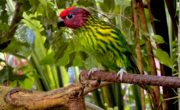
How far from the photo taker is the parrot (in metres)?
0.77

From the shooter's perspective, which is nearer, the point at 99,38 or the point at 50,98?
the point at 50,98

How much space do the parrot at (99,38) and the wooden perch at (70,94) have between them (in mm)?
167

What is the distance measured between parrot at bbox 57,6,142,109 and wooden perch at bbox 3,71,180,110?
6.6 inches

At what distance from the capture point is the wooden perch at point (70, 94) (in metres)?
0.54

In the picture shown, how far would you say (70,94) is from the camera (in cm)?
59

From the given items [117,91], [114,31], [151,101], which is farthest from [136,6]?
[117,91]

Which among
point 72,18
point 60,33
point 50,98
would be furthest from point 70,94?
point 60,33

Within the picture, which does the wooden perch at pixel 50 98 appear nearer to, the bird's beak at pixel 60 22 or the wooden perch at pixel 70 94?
the wooden perch at pixel 70 94

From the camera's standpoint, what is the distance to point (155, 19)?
35.2 inches

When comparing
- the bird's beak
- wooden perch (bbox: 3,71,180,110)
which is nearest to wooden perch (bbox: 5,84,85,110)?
wooden perch (bbox: 3,71,180,110)

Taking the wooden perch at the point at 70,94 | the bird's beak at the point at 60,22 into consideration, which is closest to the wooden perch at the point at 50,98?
the wooden perch at the point at 70,94

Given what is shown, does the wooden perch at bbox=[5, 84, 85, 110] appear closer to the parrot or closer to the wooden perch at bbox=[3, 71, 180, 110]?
the wooden perch at bbox=[3, 71, 180, 110]

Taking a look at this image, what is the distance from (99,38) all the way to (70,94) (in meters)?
0.22

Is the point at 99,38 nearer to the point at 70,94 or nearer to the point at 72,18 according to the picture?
the point at 72,18
